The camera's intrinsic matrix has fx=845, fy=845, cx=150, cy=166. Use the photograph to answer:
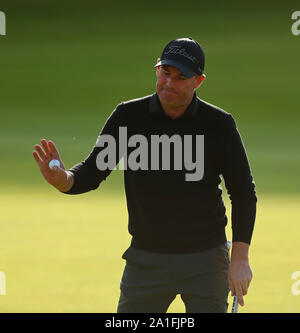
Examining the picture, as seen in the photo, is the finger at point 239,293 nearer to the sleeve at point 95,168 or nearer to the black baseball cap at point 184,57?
the sleeve at point 95,168

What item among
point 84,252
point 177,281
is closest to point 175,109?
point 177,281

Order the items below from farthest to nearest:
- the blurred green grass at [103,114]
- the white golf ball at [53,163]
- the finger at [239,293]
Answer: the blurred green grass at [103,114] < the white golf ball at [53,163] < the finger at [239,293]

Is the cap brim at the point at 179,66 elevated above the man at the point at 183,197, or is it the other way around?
the cap brim at the point at 179,66

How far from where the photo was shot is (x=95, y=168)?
2883 mm

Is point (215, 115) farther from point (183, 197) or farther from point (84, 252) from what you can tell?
point (84, 252)

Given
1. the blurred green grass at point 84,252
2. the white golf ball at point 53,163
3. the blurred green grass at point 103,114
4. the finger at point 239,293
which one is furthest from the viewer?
the blurred green grass at point 103,114

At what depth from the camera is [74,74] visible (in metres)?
10.6

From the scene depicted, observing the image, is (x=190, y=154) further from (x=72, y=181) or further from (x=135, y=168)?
(x=72, y=181)

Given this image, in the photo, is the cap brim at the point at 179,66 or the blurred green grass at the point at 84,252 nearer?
the cap brim at the point at 179,66

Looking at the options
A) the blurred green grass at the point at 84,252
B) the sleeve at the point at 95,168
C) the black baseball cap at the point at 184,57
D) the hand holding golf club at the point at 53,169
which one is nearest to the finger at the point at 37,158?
the hand holding golf club at the point at 53,169

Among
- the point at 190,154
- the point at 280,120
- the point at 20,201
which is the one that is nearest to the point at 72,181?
the point at 190,154

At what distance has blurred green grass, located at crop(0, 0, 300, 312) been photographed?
4793mm

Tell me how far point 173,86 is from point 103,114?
681 centimetres

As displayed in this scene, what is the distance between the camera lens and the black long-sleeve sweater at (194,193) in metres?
2.76
